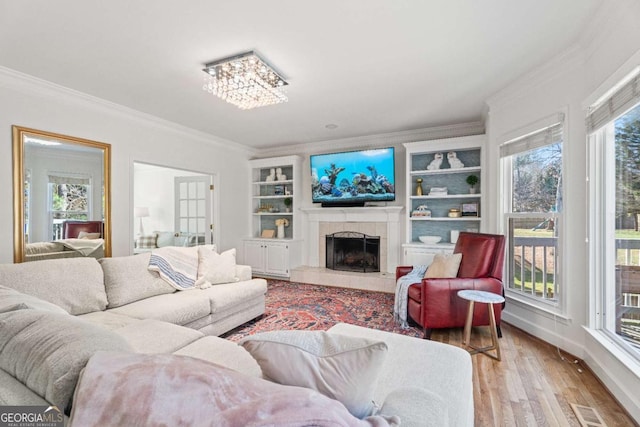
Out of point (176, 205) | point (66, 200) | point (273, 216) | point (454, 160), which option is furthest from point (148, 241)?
point (454, 160)

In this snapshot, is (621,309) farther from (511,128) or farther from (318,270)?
(318,270)

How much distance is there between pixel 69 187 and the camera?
3.15m

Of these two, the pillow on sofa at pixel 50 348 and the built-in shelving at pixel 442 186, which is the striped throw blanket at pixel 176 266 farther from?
the built-in shelving at pixel 442 186

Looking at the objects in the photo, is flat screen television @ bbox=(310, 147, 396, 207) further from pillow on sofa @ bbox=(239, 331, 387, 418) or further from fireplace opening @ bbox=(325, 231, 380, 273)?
pillow on sofa @ bbox=(239, 331, 387, 418)

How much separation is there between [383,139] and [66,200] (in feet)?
14.0

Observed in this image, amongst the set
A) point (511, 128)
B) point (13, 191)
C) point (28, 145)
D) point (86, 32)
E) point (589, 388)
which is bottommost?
point (589, 388)

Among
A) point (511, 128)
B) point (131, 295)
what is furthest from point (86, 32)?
point (511, 128)

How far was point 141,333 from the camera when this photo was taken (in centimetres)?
183

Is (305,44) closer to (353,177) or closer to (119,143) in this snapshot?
(119,143)

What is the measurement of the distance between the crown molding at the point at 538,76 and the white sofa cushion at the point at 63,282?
4.18 meters

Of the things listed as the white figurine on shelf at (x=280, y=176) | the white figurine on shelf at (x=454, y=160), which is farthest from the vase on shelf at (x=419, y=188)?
the white figurine on shelf at (x=280, y=176)

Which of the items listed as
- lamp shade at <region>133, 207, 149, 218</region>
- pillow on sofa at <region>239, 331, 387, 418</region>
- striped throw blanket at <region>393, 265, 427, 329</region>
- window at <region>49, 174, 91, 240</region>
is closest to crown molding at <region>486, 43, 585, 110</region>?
striped throw blanket at <region>393, 265, 427, 329</region>

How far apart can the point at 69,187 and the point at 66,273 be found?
4.47 ft

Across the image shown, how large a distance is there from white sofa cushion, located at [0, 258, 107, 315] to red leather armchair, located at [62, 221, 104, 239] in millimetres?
1009
